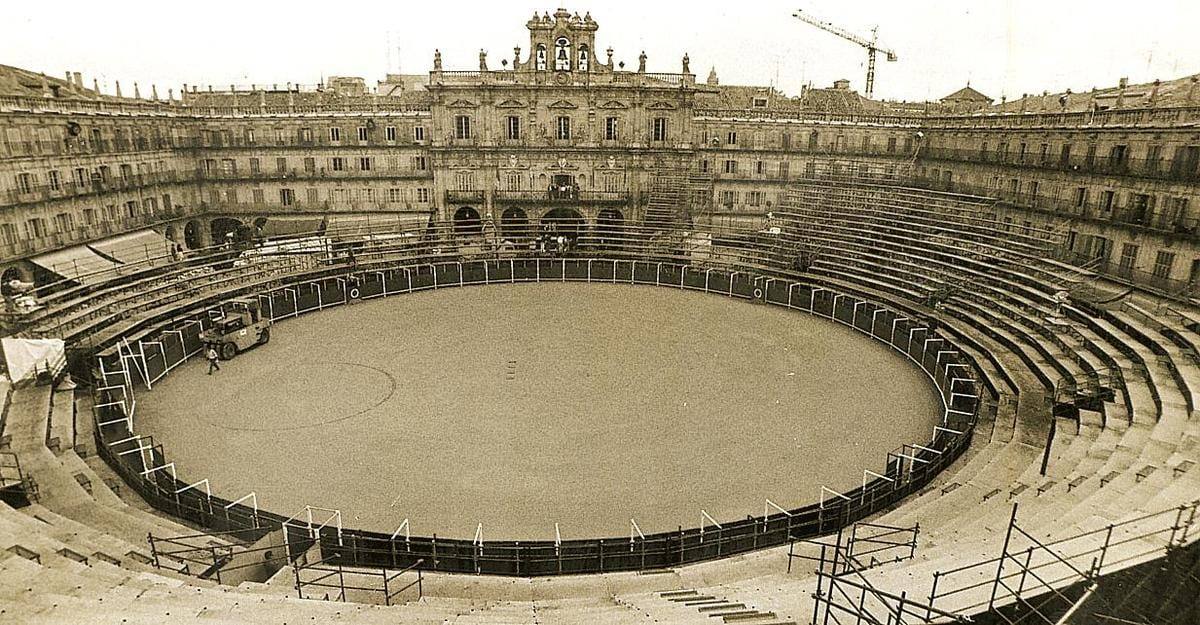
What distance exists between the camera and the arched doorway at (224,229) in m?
53.9

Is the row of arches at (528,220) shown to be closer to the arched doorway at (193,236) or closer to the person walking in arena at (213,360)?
the arched doorway at (193,236)

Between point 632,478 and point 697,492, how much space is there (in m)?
1.97

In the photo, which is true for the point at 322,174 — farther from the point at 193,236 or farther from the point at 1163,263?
the point at 1163,263

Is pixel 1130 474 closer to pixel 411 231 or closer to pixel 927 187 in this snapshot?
pixel 927 187

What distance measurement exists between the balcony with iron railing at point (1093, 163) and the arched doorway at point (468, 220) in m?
34.3

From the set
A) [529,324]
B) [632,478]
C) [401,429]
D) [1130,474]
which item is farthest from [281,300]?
[1130,474]

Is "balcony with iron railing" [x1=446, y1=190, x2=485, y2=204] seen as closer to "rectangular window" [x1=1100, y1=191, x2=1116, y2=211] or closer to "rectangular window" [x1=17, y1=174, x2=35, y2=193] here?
"rectangular window" [x1=17, y1=174, x2=35, y2=193]

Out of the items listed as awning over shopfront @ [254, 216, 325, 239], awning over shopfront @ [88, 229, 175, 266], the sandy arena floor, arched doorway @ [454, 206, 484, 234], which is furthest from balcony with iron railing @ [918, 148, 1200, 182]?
awning over shopfront @ [88, 229, 175, 266]

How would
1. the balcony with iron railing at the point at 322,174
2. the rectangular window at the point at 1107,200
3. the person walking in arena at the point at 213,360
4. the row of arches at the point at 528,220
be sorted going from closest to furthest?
the person walking in arena at the point at 213,360, the rectangular window at the point at 1107,200, the row of arches at the point at 528,220, the balcony with iron railing at the point at 322,174

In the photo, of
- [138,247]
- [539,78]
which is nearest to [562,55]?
[539,78]

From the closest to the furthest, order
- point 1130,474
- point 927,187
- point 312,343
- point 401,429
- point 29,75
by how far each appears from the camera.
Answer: point 1130,474
point 401,429
point 312,343
point 29,75
point 927,187

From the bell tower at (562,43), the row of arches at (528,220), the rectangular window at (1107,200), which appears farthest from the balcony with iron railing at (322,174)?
the rectangular window at (1107,200)

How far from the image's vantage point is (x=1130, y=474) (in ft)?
51.0

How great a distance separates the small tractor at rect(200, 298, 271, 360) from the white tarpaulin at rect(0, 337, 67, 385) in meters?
5.67
